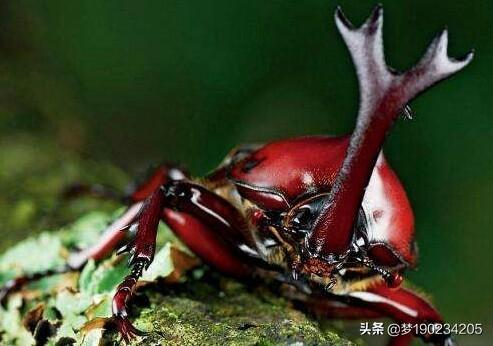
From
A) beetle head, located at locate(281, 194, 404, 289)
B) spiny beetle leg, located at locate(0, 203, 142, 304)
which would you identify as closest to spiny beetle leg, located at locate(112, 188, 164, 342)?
spiny beetle leg, located at locate(0, 203, 142, 304)

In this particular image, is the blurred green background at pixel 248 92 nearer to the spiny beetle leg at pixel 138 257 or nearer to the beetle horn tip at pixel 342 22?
the spiny beetle leg at pixel 138 257

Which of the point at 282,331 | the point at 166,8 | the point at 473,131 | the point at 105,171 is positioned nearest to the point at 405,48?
the point at 473,131

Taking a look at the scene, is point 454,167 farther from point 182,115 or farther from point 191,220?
point 191,220

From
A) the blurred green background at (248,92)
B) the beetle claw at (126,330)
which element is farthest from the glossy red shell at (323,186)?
the blurred green background at (248,92)

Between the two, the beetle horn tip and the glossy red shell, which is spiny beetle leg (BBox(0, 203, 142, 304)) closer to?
the glossy red shell

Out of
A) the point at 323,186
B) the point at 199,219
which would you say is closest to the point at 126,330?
the point at 199,219
